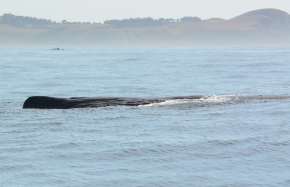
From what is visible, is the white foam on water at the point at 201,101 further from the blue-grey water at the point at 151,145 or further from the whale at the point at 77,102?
the whale at the point at 77,102

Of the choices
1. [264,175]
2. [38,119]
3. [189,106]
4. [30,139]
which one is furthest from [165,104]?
[264,175]

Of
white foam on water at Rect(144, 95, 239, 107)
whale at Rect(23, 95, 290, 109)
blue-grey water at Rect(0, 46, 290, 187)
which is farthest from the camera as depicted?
white foam on water at Rect(144, 95, 239, 107)

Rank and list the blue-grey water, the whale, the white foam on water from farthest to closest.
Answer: the white foam on water → the whale → the blue-grey water

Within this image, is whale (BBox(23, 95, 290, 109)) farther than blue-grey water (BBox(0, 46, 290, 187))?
Yes

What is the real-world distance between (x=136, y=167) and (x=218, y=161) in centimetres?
217

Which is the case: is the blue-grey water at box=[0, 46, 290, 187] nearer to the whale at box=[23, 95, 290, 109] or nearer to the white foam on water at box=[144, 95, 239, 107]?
the white foam on water at box=[144, 95, 239, 107]

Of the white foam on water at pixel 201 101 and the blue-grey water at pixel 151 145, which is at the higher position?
the white foam on water at pixel 201 101

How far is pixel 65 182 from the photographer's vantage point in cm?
1014

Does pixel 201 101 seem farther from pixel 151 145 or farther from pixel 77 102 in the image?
pixel 151 145

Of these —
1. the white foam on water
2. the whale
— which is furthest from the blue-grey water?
the whale

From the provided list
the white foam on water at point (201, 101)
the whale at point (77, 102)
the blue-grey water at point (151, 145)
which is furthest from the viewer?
the white foam on water at point (201, 101)

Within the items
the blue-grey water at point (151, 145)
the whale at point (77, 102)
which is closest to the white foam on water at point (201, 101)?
the blue-grey water at point (151, 145)

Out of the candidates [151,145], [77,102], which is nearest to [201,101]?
[77,102]

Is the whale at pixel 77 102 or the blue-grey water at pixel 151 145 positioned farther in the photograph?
the whale at pixel 77 102
